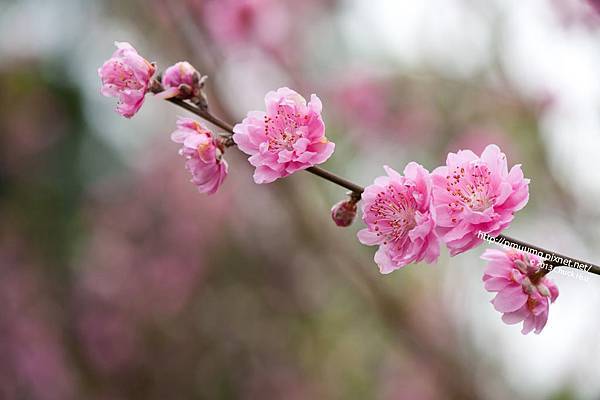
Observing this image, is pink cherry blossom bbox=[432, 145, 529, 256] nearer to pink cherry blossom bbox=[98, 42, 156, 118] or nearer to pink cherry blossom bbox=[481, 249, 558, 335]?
pink cherry blossom bbox=[481, 249, 558, 335]

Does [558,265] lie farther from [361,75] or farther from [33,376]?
[33,376]

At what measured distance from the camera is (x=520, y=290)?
642 millimetres

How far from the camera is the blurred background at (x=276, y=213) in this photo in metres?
1.80

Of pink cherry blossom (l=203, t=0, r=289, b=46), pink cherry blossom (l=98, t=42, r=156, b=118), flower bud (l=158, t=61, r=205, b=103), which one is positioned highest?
pink cherry blossom (l=98, t=42, r=156, b=118)

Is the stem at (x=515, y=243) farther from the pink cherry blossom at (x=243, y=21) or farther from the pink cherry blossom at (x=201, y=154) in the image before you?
the pink cherry blossom at (x=243, y=21)

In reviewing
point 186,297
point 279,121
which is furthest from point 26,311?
point 279,121

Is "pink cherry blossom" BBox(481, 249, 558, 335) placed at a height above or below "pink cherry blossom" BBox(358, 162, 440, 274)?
Answer: below

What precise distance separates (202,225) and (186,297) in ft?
0.91

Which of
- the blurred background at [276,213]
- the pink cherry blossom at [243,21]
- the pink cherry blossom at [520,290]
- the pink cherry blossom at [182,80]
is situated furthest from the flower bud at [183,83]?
the pink cherry blossom at [243,21]

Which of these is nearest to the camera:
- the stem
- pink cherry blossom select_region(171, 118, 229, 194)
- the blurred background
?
the stem

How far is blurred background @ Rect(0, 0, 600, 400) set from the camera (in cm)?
180

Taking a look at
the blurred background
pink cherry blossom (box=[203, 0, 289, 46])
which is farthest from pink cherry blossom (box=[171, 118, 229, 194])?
pink cherry blossom (box=[203, 0, 289, 46])

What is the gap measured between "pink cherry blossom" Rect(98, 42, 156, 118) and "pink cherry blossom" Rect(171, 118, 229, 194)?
0.05 meters

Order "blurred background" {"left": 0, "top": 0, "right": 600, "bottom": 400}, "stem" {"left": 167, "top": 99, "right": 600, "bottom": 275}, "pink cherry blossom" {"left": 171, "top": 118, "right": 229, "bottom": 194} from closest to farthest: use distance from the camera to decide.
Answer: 1. "stem" {"left": 167, "top": 99, "right": 600, "bottom": 275}
2. "pink cherry blossom" {"left": 171, "top": 118, "right": 229, "bottom": 194}
3. "blurred background" {"left": 0, "top": 0, "right": 600, "bottom": 400}
